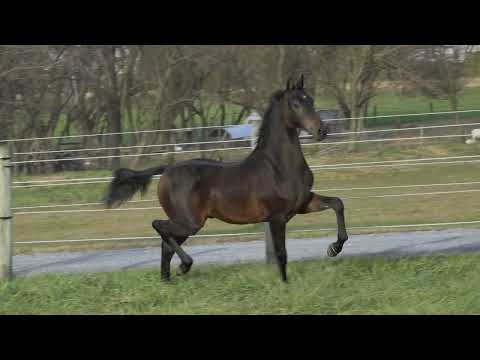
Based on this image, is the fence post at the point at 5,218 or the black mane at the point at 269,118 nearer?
the black mane at the point at 269,118

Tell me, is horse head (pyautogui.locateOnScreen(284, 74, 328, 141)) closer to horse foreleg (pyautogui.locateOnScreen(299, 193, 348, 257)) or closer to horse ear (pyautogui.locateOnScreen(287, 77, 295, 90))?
horse ear (pyautogui.locateOnScreen(287, 77, 295, 90))

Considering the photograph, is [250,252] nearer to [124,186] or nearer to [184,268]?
[124,186]

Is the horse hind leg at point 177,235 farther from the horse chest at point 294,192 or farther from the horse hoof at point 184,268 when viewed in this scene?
the horse chest at point 294,192

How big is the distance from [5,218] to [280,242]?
2.91 meters

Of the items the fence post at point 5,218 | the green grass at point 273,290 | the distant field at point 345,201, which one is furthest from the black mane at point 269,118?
the distant field at point 345,201

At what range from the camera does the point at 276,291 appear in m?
6.27

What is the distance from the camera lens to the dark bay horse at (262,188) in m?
6.53

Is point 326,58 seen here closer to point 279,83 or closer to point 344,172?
point 279,83

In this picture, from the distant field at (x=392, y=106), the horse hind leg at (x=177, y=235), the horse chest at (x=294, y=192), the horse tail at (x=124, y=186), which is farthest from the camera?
the distant field at (x=392, y=106)

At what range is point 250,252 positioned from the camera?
30.7ft

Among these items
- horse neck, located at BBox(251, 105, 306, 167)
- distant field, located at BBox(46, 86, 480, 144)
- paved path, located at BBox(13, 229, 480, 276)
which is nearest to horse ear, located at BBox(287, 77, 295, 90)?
horse neck, located at BBox(251, 105, 306, 167)

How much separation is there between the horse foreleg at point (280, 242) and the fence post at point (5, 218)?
110 inches

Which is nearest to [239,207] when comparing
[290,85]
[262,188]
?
[262,188]

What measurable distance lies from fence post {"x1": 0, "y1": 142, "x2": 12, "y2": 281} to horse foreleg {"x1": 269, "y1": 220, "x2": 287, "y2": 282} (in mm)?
2806
